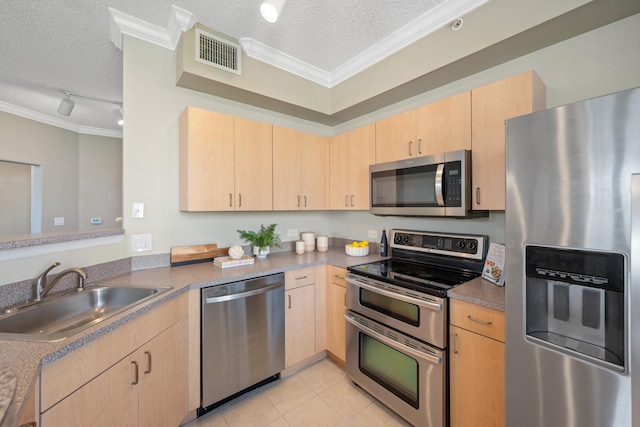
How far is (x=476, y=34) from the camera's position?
166 centimetres

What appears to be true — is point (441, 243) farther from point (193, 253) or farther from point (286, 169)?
point (193, 253)

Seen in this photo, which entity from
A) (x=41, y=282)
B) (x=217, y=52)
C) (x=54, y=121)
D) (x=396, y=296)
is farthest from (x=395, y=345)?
(x=54, y=121)

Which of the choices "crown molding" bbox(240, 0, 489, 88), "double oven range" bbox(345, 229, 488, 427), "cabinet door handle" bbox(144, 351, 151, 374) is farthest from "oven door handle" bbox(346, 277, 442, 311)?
"crown molding" bbox(240, 0, 489, 88)

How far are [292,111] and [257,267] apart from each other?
1672 mm

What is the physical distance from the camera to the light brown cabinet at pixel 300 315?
2.05 meters

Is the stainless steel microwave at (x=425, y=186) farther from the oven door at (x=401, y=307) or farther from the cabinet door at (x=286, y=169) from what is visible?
the cabinet door at (x=286, y=169)

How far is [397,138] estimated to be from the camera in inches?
82.4

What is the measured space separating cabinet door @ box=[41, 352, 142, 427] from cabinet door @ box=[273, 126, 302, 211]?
1516mm

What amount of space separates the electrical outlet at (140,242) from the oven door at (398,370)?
167 cm

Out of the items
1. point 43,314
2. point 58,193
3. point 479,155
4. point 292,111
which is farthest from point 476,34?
point 58,193

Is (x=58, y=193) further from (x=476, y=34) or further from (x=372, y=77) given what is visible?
(x=476, y=34)

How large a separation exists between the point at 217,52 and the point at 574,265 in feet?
8.33

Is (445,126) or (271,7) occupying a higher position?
(271,7)

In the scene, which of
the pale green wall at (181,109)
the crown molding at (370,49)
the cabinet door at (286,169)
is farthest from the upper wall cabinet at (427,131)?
the cabinet door at (286,169)
